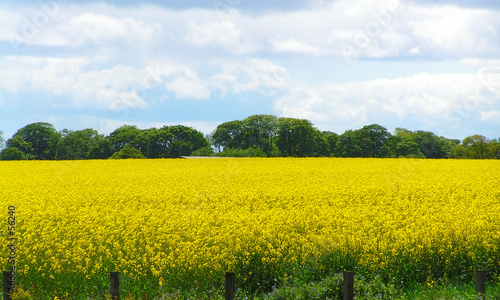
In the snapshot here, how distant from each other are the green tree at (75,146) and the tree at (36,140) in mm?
3822

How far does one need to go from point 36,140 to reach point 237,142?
90.1 feet

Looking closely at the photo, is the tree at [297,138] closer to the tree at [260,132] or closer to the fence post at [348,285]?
the tree at [260,132]

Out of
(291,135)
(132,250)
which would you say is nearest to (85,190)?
(132,250)

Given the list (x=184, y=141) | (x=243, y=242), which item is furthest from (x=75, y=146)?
(x=243, y=242)

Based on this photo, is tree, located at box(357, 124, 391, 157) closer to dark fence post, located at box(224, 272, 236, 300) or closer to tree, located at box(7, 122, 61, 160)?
tree, located at box(7, 122, 61, 160)

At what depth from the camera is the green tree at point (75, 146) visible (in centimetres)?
6334

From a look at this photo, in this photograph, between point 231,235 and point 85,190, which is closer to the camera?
point 231,235

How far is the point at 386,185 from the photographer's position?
860 inches

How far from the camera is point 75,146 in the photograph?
65.6m

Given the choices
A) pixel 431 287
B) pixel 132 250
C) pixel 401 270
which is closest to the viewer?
pixel 431 287

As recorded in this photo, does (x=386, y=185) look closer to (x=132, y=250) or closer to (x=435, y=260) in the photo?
(x=435, y=260)

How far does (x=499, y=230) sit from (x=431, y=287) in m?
3.69

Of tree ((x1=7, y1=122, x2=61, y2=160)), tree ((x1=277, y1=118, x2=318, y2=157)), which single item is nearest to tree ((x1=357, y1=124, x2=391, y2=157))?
tree ((x1=277, y1=118, x2=318, y2=157))

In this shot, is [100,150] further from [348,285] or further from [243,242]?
[348,285]
